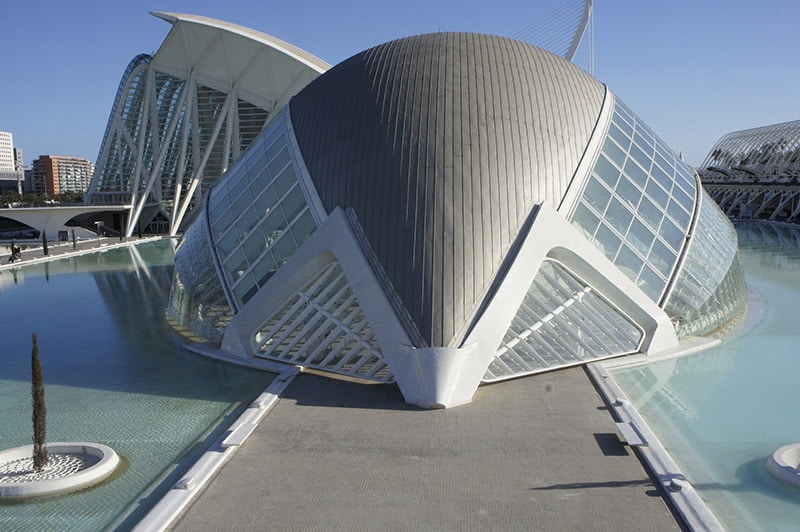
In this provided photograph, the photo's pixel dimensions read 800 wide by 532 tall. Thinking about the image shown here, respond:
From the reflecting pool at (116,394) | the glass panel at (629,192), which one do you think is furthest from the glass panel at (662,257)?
the reflecting pool at (116,394)

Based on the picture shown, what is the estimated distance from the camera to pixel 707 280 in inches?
755

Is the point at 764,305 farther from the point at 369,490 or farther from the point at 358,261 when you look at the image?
the point at 369,490

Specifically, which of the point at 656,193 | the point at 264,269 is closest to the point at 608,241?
the point at 656,193

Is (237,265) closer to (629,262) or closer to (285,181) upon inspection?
(285,181)

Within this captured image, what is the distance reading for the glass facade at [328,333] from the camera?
1477 cm

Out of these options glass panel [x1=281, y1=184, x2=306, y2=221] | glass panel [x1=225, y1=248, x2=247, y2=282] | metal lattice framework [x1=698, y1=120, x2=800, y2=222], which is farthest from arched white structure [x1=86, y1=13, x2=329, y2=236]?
metal lattice framework [x1=698, y1=120, x2=800, y2=222]

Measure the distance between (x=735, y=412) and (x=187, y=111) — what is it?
49.1 m

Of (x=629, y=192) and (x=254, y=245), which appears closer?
(x=254, y=245)

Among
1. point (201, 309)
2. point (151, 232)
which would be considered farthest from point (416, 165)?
point (151, 232)

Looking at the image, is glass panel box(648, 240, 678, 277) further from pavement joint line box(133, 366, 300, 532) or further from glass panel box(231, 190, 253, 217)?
glass panel box(231, 190, 253, 217)

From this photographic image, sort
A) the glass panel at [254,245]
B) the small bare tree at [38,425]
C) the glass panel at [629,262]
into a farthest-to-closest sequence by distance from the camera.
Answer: the glass panel at [254,245], the glass panel at [629,262], the small bare tree at [38,425]

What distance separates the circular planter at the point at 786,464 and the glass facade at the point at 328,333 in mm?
6857

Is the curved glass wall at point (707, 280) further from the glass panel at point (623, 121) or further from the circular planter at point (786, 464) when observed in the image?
the circular planter at point (786, 464)

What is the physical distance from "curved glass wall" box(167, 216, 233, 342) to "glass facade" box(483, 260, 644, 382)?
23.3ft
